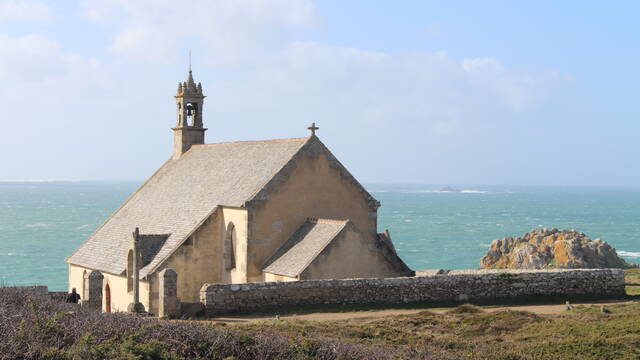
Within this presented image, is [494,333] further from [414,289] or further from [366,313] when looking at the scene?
[414,289]

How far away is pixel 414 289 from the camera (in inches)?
1101

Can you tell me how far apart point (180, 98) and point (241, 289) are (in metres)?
21.6

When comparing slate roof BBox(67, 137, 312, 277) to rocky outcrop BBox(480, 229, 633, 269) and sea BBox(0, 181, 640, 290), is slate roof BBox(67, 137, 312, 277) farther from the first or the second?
rocky outcrop BBox(480, 229, 633, 269)

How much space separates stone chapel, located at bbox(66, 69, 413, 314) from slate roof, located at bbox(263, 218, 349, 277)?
52 millimetres

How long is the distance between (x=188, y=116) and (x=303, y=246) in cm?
1720

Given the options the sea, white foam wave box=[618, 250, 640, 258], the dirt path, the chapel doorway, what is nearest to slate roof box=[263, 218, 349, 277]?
the dirt path

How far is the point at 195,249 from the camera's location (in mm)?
33812

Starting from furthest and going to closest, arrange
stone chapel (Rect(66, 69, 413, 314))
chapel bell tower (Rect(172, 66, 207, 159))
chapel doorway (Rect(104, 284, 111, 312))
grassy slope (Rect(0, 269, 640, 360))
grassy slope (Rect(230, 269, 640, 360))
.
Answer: chapel bell tower (Rect(172, 66, 207, 159)), chapel doorway (Rect(104, 284, 111, 312)), stone chapel (Rect(66, 69, 413, 314)), grassy slope (Rect(230, 269, 640, 360)), grassy slope (Rect(0, 269, 640, 360))

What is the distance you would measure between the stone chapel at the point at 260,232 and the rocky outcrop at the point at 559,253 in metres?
18.6

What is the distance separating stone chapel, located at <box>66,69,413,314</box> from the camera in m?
30.3

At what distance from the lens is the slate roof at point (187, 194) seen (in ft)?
112

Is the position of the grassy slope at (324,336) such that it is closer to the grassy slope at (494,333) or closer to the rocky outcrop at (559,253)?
the grassy slope at (494,333)

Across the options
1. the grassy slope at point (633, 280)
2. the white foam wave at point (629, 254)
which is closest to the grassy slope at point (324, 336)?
the grassy slope at point (633, 280)

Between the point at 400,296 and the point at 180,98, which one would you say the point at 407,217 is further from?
the point at 400,296
